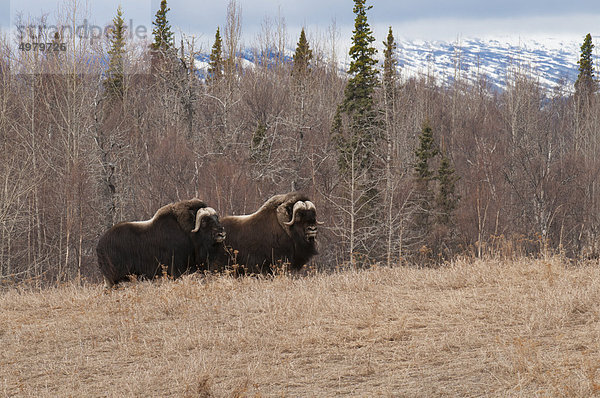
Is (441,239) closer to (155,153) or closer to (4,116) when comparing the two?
(155,153)

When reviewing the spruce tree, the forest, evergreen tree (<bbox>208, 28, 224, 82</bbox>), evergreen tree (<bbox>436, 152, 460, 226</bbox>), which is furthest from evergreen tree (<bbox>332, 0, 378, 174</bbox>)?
the spruce tree

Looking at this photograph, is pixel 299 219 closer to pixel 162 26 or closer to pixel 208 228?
pixel 208 228

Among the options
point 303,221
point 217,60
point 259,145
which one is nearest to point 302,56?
point 217,60

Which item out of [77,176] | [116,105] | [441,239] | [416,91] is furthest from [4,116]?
[416,91]

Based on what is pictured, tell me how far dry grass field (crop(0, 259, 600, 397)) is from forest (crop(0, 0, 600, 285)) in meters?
16.9

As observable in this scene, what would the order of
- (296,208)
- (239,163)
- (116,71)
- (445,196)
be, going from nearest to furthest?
(296,208) → (239,163) → (445,196) → (116,71)

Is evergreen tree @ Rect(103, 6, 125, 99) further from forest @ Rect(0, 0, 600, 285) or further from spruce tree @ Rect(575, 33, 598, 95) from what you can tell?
spruce tree @ Rect(575, 33, 598, 95)

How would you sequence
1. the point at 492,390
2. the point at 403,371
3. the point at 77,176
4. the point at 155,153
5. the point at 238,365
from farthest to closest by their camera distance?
Result: 1. the point at 155,153
2. the point at 77,176
3. the point at 238,365
4. the point at 403,371
5. the point at 492,390

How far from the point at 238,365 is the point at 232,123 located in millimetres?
40687

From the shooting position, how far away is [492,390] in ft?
17.4

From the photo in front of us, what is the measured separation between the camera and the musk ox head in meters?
13.6

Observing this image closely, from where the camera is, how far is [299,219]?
13680 mm

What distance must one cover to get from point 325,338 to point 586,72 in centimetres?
7302

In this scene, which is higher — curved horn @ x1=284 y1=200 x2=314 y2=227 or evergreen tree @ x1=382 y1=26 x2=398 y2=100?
evergreen tree @ x1=382 y1=26 x2=398 y2=100
